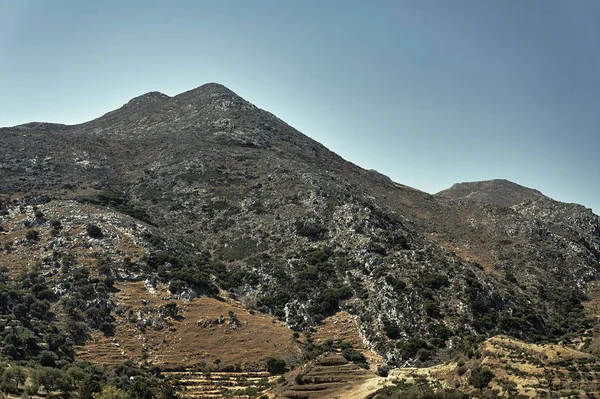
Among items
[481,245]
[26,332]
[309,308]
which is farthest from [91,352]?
[481,245]

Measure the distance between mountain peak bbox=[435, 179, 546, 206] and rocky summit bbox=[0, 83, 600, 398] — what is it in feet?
144

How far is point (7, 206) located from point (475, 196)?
143166mm

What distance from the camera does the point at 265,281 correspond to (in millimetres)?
68500

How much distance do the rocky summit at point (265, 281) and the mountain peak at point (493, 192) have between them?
4398 centimetres

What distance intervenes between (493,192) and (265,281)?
12907 centimetres

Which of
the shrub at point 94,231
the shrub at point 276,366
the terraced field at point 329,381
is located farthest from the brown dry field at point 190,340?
the shrub at point 94,231

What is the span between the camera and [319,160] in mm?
124688

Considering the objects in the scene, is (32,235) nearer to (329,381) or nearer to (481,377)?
(329,381)

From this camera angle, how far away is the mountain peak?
163000mm

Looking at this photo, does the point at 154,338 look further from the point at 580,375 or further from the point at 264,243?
the point at 580,375

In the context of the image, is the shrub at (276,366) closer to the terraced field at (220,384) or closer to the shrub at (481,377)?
the terraced field at (220,384)

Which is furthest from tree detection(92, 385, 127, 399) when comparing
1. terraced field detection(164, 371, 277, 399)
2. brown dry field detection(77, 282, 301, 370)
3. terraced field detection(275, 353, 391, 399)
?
brown dry field detection(77, 282, 301, 370)

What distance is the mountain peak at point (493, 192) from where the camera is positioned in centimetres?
16300

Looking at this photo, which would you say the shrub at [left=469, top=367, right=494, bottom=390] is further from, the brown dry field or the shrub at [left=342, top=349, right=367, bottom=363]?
the brown dry field
